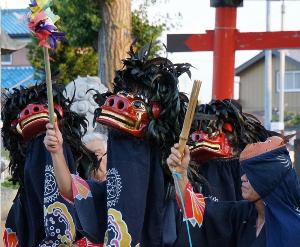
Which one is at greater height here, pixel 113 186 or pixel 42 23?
pixel 42 23

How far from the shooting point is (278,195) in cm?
314

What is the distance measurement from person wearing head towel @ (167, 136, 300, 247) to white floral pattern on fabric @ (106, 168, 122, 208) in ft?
0.96

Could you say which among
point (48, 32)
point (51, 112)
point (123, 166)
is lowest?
point (123, 166)

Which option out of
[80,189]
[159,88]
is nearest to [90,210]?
[80,189]

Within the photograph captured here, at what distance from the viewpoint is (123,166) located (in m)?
3.49

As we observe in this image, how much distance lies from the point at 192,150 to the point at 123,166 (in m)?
0.98

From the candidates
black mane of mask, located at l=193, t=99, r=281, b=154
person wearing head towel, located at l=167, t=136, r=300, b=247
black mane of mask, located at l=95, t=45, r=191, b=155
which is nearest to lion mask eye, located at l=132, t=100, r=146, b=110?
black mane of mask, located at l=95, t=45, r=191, b=155

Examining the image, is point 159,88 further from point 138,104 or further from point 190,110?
point 190,110

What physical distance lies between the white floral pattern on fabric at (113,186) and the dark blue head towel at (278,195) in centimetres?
60

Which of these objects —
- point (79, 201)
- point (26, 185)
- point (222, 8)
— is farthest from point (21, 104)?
point (222, 8)

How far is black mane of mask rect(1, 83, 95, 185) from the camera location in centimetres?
423

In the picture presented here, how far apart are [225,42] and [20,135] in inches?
184

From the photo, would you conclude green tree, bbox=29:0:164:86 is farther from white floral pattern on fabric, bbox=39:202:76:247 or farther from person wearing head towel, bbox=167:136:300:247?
person wearing head towel, bbox=167:136:300:247

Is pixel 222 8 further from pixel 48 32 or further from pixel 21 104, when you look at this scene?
pixel 48 32
